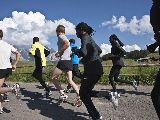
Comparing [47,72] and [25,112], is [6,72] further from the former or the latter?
[47,72]

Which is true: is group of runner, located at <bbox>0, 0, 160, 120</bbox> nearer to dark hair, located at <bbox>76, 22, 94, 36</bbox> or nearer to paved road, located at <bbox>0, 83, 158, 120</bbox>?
dark hair, located at <bbox>76, 22, 94, 36</bbox>

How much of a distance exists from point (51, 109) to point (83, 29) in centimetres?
263

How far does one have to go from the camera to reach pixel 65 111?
9.38m

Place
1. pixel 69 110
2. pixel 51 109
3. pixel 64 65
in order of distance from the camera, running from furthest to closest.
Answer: pixel 64 65
pixel 51 109
pixel 69 110

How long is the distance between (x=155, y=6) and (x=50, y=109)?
4757 mm

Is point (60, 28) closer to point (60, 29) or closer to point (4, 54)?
point (60, 29)

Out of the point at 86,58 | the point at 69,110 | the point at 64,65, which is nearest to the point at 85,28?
the point at 86,58

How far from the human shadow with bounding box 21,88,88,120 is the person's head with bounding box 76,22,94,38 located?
1.91m

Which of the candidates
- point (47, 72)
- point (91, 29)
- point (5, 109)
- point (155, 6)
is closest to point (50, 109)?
point (5, 109)

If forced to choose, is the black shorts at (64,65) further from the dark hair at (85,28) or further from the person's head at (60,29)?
the dark hair at (85,28)

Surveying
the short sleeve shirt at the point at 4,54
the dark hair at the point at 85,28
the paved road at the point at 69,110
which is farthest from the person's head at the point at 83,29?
the short sleeve shirt at the point at 4,54

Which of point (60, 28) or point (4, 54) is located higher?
point (60, 28)

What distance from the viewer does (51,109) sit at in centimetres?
970

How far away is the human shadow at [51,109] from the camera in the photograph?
873 cm
